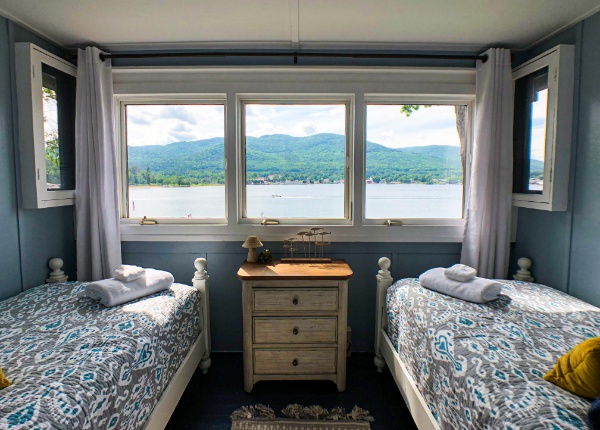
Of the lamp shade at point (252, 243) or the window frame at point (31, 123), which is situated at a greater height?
the window frame at point (31, 123)

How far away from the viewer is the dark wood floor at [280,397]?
192cm

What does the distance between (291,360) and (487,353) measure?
3.86ft

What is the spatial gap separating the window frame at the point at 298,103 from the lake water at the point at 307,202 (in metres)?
0.04

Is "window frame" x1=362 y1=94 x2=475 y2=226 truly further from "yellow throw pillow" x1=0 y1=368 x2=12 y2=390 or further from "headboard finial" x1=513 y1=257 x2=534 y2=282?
"yellow throw pillow" x1=0 y1=368 x2=12 y2=390

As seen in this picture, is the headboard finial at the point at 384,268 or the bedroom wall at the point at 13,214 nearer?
the bedroom wall at the point at 13,214

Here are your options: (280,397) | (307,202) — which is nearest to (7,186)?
(307,202)

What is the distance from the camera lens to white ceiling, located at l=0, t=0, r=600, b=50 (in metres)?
1.88

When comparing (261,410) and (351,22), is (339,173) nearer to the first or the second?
(351,22)

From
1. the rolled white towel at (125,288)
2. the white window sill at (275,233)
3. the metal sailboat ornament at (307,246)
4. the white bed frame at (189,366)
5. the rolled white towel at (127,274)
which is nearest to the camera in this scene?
the white bed frame at (189,366)

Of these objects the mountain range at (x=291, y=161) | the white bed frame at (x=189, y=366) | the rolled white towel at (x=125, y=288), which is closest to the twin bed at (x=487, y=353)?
the mountain range at (x=291, y=161)

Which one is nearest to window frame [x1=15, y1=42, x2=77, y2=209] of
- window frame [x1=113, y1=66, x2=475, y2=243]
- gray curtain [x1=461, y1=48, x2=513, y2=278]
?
window frame [x1=113, y1=66, x2=475, y2=243]

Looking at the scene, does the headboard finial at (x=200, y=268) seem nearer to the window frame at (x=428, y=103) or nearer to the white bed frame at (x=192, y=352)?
the white bed frame at (x=192, y=352)

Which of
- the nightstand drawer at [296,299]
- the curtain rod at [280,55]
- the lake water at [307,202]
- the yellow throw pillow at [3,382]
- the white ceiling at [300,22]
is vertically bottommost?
the nightstand drawer at [296,299]

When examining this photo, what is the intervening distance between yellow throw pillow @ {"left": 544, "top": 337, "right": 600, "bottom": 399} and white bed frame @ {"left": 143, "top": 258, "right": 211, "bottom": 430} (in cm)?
156
